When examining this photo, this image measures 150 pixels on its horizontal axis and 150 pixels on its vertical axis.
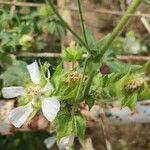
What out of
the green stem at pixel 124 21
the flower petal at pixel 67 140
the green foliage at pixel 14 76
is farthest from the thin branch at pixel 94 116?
the green stem at pixel 124 21

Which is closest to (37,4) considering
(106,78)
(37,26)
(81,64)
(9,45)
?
(37,26)

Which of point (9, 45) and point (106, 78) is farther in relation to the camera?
point (9, 45)

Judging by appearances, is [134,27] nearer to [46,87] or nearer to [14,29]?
[14,29]

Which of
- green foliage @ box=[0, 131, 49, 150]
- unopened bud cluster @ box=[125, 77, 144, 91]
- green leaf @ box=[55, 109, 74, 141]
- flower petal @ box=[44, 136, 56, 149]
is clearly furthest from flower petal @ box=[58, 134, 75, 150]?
green foliage @ box=[0, 131, 49, 150]

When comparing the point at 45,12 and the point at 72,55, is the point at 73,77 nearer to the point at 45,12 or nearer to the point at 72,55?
the point at 72,55

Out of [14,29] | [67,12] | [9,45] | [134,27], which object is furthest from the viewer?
[134,27]

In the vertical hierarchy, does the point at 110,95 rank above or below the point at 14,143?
above

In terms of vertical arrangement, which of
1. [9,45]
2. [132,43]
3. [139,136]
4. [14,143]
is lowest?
[139,136]

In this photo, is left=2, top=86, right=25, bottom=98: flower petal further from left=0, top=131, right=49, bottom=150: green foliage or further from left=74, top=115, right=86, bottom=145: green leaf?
left=0, top=131, right=49, bottom=150: green foliage
